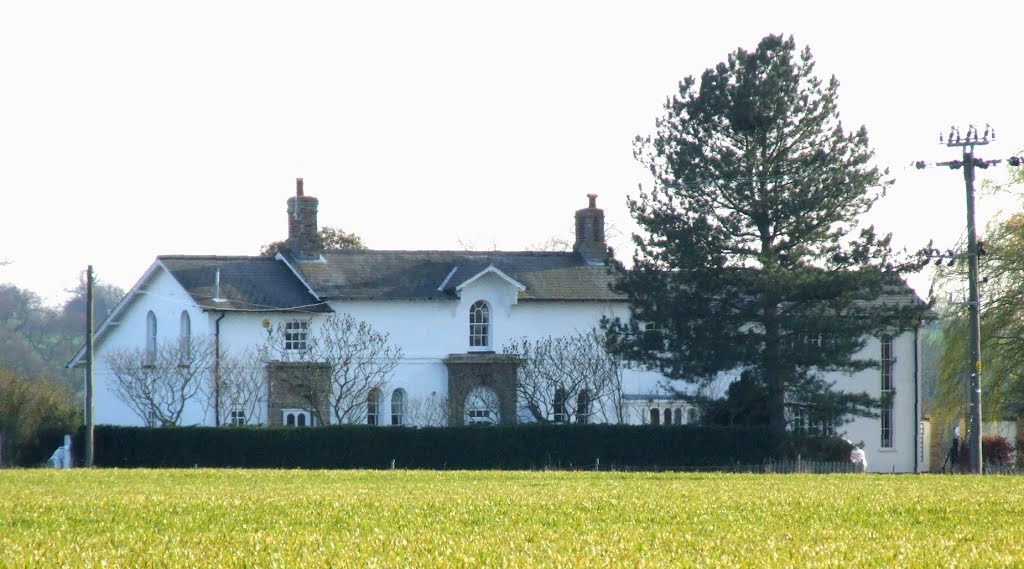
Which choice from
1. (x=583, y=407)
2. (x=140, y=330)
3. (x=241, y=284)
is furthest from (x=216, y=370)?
(x=583, y=407)

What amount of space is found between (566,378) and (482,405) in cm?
337

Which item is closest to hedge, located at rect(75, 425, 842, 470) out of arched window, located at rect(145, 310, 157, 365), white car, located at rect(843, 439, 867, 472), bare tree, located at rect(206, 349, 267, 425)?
white car, located at rect(843, 439, 867, 472)

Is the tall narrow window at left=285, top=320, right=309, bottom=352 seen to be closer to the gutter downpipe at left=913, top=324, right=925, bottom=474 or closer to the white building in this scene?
the white building

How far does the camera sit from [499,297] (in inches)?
1987

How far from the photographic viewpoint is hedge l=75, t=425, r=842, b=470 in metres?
41.0

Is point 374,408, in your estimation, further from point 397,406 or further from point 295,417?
point 295,417

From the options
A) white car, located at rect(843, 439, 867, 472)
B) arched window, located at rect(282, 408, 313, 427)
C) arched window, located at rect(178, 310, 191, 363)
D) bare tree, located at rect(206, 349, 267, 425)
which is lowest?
white car, located at rect(843, 439, 867, 472)

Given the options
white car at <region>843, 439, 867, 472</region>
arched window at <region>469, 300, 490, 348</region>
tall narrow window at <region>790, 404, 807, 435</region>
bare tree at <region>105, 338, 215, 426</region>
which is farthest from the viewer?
arched window at <region>469, 300, 490, 348</region>

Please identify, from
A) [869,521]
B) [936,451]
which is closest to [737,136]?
[936,451]

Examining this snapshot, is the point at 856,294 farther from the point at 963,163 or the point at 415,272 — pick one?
the point at 415,272

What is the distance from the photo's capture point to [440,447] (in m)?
42.1

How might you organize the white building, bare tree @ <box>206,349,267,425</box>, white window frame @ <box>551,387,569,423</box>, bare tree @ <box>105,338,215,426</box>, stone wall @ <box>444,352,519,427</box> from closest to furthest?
bare tree @ <box>206,349,267,425</box> → bare tree @ <box>105,338,215,426</box> → the white building → white window frame @ <box>551,387,569,423</box> → stone wall @ <box>444,352,519,427</box>

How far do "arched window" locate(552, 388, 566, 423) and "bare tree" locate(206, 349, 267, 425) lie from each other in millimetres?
10319

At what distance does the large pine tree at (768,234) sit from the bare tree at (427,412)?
30.7 ft
